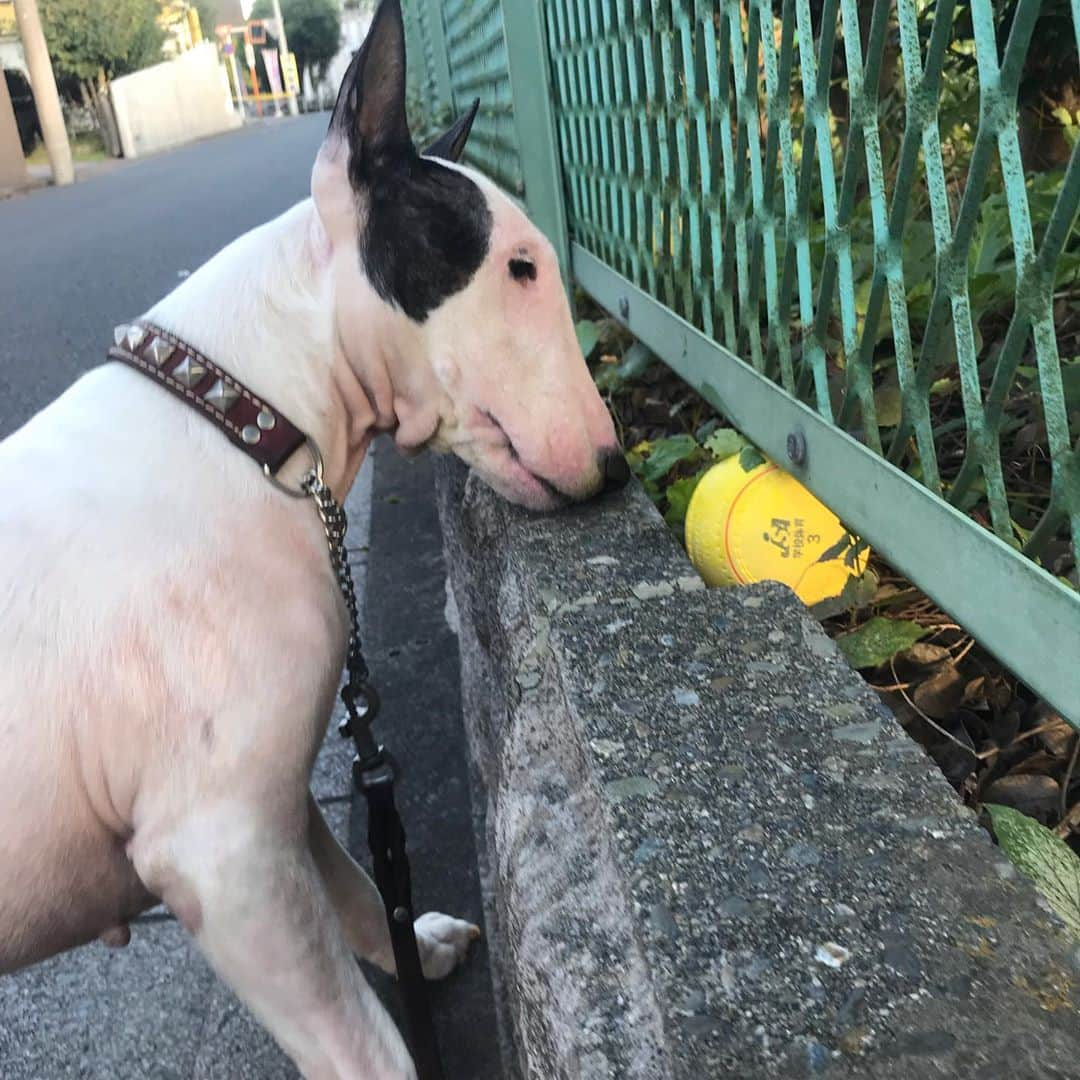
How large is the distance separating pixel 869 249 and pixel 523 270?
0.77m

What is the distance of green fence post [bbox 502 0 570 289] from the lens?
3.05m

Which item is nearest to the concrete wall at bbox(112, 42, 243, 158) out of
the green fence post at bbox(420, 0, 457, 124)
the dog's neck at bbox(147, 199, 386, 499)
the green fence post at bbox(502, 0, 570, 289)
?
the green fence post at bbox(420, 0, 457, 124)

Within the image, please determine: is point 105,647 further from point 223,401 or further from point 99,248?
point 99,248

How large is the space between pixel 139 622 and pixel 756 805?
767 millimetres

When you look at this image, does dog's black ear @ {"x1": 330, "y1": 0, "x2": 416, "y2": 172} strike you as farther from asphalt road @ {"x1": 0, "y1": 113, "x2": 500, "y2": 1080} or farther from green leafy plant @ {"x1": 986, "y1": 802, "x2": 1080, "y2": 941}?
asphalt road @ {"x1": 0, "y1": 113, "x2": 500, "y2": 1080}

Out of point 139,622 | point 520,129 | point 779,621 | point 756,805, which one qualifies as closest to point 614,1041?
point 756,805

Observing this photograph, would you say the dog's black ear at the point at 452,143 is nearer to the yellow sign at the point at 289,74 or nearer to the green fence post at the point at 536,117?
the green fence post at the point at 536,117

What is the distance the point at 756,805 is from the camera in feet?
3.53

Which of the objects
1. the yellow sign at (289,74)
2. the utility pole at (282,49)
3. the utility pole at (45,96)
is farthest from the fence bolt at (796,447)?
the yellow sign at (289,74)

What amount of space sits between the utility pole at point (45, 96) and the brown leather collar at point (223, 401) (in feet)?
67.0

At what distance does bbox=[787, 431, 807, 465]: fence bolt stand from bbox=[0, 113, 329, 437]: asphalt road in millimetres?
3872

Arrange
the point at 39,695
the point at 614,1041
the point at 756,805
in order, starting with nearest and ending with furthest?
the point at 614,1041
the point at 756,805
the point at 39,695

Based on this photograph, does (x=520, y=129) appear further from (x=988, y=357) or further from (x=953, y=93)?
(x=988, y=357)

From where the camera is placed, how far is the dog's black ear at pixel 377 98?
145 centimetres
